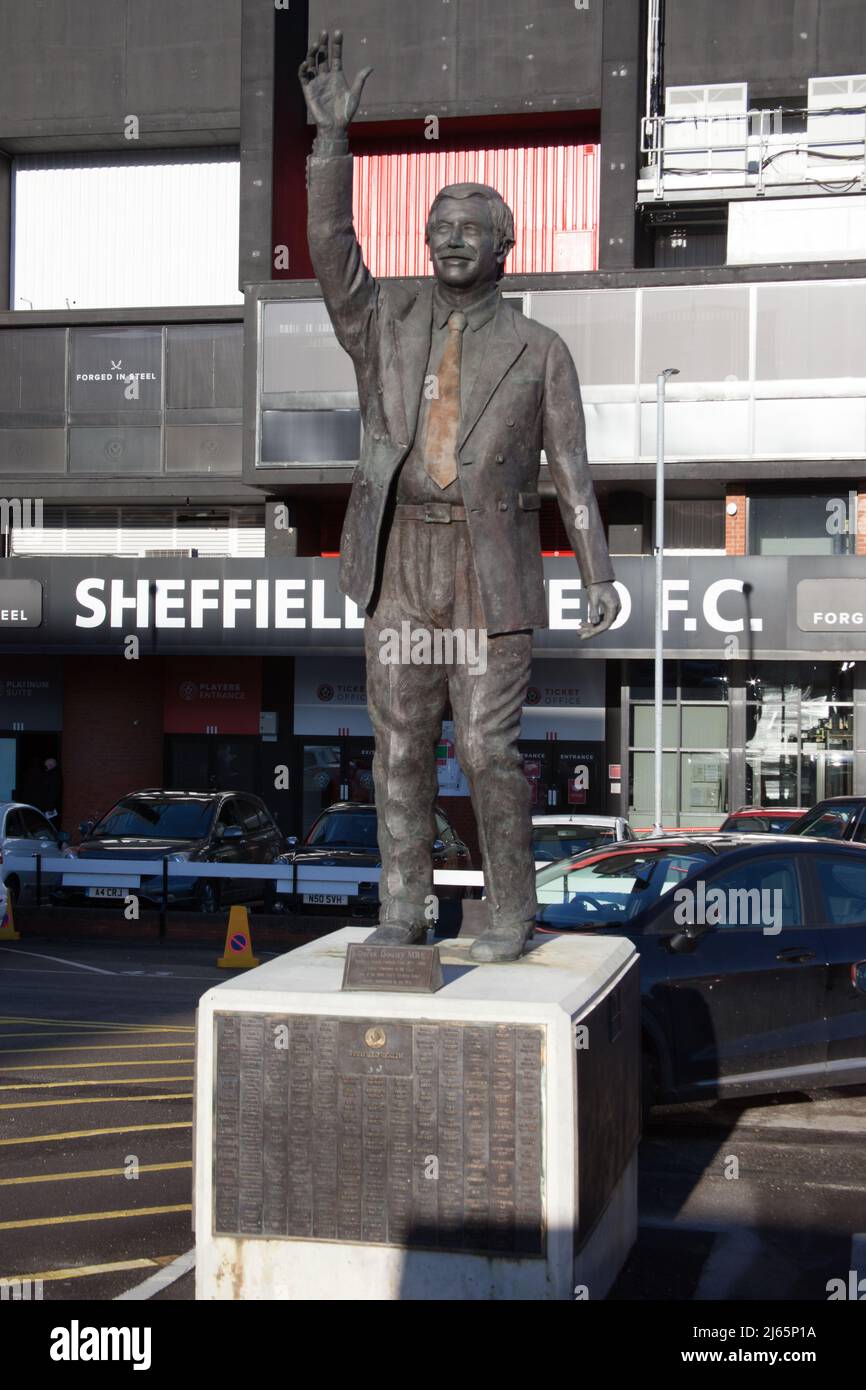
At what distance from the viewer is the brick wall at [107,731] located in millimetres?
33844

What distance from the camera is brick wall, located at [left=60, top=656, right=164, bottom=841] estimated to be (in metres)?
33.8

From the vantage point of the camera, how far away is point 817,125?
32781mm

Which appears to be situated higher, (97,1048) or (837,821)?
(837,821)

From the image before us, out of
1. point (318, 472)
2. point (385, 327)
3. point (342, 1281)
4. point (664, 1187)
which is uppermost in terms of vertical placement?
point (318, 472)

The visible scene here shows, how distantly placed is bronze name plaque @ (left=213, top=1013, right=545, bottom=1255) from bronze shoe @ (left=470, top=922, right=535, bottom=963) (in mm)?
890

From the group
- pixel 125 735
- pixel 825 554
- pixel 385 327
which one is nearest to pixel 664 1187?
pixel 385 327

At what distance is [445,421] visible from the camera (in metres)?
6.01

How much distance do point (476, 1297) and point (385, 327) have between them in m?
3.42

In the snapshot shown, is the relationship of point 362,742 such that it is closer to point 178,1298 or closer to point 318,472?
point 318,472

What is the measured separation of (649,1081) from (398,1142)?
3830 millimetres
